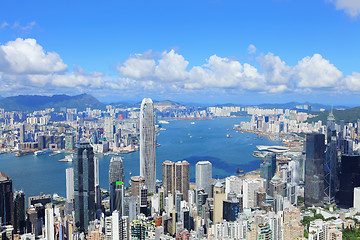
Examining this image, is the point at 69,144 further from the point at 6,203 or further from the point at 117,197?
the point at 6,203

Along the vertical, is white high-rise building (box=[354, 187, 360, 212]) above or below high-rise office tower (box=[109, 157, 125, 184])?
below

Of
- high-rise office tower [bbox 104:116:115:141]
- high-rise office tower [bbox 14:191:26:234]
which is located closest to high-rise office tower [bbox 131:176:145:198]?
high-rise office tower [bbox 14:191:26:234]

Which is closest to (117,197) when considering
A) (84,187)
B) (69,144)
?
(84,187)

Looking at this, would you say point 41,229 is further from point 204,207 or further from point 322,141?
point 322,141

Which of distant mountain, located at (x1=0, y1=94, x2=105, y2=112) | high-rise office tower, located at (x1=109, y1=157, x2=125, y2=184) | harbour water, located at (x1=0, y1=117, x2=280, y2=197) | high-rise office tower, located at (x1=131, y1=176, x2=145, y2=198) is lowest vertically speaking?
harbour water, located at (x1=0, y1=117, x2=280, y2=197)

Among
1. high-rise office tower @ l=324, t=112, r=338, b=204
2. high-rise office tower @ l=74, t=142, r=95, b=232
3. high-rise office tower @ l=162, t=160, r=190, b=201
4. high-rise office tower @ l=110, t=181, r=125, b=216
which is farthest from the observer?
high-rise office tower @ l=162, t=160, r=190, b=201

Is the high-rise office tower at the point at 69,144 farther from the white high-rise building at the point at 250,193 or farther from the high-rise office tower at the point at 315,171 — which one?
the high-rise office tower at the point at 315,171

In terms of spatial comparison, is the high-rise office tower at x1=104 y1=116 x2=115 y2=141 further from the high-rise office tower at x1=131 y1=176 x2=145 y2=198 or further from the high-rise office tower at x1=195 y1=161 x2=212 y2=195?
the high-rise office tower at x1=131 y1=176 x2=145 y2=198
